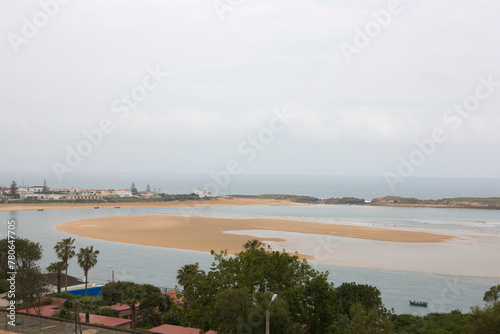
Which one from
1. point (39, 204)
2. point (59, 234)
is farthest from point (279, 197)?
point (59, 234)

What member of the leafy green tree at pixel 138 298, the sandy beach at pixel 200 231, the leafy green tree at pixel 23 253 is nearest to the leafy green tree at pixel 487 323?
the leafy green tree at pixel 138 298

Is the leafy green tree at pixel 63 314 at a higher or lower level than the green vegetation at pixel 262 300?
lower

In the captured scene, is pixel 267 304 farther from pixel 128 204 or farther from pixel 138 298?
pixel 128 204

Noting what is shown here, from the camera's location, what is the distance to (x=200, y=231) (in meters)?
70.9

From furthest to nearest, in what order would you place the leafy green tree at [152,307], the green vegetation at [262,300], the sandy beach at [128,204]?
1. the sandy beach at [128,204]
2. the leafy green tree at [152,307]
3. the green vegetation at [262,300]

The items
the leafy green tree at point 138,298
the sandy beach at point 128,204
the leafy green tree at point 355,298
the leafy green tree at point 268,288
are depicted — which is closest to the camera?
the leafy green tree at point 268,288

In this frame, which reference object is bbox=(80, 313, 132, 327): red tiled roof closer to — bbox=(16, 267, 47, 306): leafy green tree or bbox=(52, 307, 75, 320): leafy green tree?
bbox=(52, 307, 75, 320): leafy green tree

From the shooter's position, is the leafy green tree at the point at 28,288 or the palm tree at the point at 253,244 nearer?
the leafy green tree at the point at 28,288

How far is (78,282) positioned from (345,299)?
75.3 ft

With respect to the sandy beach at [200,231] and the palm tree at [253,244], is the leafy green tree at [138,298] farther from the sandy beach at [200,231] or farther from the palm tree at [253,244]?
the sandy beach at [200,231]

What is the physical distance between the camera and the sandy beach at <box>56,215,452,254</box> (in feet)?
198

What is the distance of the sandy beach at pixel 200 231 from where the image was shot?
2378 inches

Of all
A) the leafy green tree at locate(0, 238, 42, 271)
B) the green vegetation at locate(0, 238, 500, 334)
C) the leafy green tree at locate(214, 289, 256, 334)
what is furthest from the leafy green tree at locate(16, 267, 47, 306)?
the leafy green tree at locate(214, 289, 256, 334)

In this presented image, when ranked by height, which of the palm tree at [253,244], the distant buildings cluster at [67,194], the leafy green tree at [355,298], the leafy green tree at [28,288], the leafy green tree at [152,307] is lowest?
the leafy green tree at [152,307]
